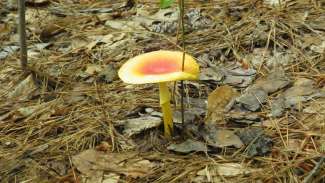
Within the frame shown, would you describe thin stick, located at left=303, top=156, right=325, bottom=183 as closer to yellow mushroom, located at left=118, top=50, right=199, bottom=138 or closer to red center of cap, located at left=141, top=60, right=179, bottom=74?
yellow mushroom, located at left=118, top=50, right=199, bottom=138

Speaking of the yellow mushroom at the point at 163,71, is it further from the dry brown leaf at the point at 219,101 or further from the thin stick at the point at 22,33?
the thin stick at the point at 22,33

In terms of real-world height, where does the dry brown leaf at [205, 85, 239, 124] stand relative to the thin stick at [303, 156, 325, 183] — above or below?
above

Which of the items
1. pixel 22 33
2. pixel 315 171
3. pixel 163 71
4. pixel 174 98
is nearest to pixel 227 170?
pixel 315 171

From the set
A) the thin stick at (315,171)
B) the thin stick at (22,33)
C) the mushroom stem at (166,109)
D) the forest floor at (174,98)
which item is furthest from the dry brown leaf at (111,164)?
the thin stick at (22,33)

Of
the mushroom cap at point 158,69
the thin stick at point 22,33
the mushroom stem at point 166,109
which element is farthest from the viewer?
the thin stick at point 22,33

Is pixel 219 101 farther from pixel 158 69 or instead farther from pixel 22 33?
pixel 22 33

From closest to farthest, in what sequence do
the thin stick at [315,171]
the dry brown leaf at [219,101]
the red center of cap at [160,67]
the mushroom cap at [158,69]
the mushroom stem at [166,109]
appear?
1. the thin stick at [315,171]
2. the mushroom cap at [158,69]
3. the red center of cap at [160,67]
4. the mushroom stem at [166,109]
5. the dry brown leaf at [219,101]

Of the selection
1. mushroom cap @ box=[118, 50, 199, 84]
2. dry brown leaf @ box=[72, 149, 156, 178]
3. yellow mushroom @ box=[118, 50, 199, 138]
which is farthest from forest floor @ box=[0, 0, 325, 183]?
mushroom cap @ box=[118, 50, 199, 84]

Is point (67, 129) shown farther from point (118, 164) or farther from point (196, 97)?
point (196, 97)
